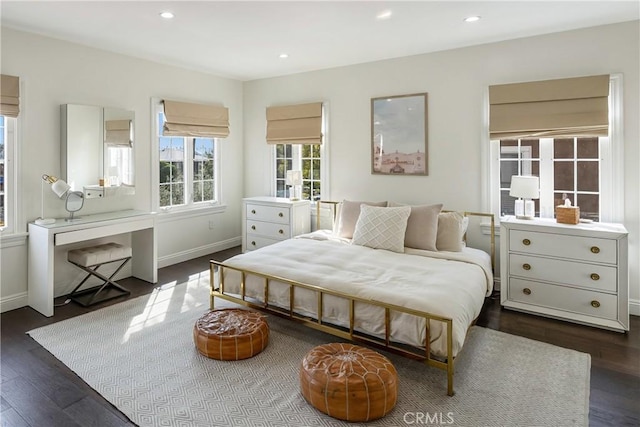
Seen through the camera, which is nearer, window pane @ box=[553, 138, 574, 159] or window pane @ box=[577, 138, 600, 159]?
window pane @ box=[577, 138, 600, 159]

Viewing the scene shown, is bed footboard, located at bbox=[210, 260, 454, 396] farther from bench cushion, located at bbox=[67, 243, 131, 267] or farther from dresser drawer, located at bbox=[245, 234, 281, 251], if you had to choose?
dresser drawer, located at bbox=[245, 234, 281, 251]

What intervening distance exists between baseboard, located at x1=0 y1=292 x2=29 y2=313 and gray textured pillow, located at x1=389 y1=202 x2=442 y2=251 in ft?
12.4

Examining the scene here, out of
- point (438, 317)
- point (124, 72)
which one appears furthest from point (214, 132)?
point (438, 317)

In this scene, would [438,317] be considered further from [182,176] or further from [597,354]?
[182,176]

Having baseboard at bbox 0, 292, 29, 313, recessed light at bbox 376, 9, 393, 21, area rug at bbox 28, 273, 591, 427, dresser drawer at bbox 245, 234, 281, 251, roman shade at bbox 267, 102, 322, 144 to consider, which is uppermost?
recessed light at bbox 376, 9, 393, 21

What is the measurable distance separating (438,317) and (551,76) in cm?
287

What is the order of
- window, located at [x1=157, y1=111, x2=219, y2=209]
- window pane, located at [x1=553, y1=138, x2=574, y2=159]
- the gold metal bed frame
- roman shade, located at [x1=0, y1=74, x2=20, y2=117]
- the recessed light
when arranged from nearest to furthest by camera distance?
the gold metal bed frame < the recessed light < roman shade, located at [x1=0, y1=74, x2=20, y2=117] < window pane, located at [x1=553, y1=138, x2=574, y2=159] < window, located at [x1=157, y1=111, x2=219, y2=209]

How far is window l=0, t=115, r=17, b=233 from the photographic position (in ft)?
11.9

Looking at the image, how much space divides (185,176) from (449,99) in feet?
11.6

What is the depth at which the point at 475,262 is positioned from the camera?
344 centimetres

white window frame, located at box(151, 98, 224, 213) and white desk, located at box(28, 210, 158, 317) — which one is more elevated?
white window frame, located at box(151, 98, 224, 213)

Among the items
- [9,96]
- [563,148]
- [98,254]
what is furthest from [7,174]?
[563,148]

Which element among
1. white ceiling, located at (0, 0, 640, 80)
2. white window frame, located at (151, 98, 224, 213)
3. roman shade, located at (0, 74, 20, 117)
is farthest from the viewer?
white window frame, located at (151, 98, 224, 213)

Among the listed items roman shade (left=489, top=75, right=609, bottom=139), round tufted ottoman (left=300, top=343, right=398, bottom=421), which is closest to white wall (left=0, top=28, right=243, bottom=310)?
round tufted ottoman (left=300, top=343, right=398, bottom=421)
